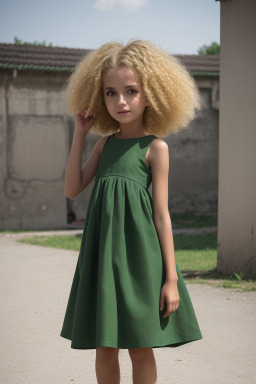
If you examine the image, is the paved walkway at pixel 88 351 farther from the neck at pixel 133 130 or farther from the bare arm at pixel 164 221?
the neck at pixel 133 130

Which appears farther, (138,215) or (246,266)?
(246,266)

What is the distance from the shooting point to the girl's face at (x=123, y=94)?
2.73 m

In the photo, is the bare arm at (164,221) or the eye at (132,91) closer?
the bare arm at (164,221)

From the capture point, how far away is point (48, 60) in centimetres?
1268

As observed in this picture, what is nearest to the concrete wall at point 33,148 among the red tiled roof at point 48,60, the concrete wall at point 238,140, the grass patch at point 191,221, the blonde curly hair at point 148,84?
the red tiled roof at point 48,60

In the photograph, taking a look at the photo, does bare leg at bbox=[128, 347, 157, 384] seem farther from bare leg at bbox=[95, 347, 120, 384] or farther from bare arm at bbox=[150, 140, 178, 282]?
bare arm at bbox=[150, 140, 178, 282]

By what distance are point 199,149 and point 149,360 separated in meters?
11.8

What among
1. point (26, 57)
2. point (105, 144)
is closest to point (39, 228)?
point (26, 57)

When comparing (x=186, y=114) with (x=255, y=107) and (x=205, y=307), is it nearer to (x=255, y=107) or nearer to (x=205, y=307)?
(x=205, y=307)

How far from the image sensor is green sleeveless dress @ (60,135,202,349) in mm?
2494

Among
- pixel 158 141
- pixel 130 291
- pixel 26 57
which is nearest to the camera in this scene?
pixel 130 291

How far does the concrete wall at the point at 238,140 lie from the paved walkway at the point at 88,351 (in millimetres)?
724

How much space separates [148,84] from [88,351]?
6.64ft

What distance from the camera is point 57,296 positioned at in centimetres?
555
